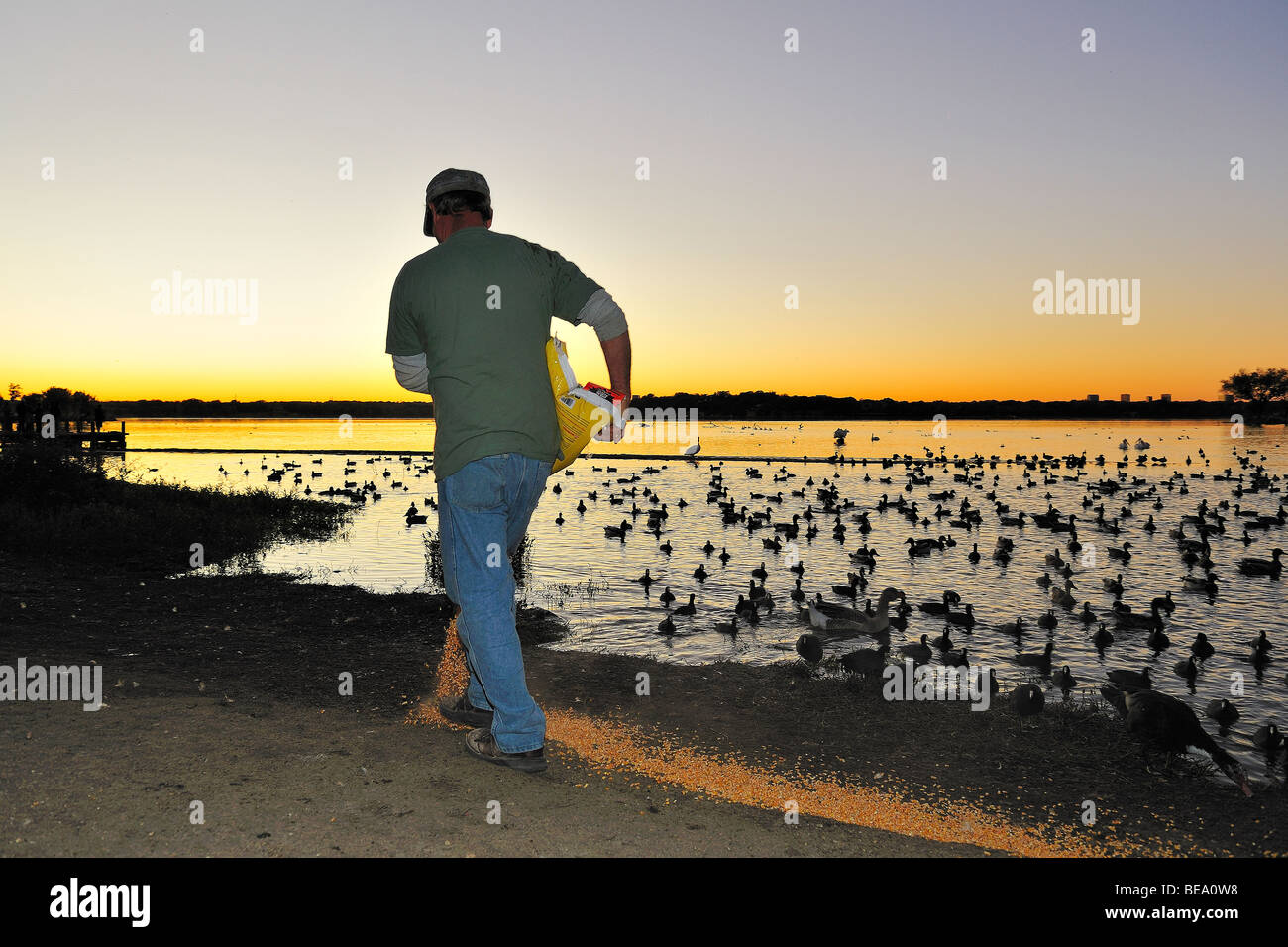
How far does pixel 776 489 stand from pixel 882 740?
97.1ft

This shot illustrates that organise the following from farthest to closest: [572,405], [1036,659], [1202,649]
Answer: [1202,649]
[1036,659]
[572,405]

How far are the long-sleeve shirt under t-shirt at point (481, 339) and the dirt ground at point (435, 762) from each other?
187cm

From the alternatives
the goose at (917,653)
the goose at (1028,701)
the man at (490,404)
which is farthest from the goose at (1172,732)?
the man at (490,404)

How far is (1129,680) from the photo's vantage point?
8.80 metres

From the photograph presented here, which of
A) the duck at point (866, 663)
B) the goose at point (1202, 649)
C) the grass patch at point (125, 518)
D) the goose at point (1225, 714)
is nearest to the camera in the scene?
the goose at point (1225, 714)

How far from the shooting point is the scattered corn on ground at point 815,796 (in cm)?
479

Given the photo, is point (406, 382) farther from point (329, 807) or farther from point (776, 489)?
point (776, 489)

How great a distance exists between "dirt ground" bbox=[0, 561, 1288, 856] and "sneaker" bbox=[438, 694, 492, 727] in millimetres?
187

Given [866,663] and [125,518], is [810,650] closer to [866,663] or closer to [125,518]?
[866,663]

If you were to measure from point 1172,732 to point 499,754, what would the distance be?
5.36 m

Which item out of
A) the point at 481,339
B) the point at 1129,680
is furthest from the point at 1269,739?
the point at 481,339

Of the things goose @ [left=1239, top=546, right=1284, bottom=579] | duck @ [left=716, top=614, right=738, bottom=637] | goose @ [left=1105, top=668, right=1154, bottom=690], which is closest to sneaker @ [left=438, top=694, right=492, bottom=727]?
duck @ [left=716, top=614, right=738, bottom=637]

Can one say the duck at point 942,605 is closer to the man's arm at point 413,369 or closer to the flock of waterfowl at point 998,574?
the flock of waterfowl at point 998,574

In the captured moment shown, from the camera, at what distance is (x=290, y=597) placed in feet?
38.5
